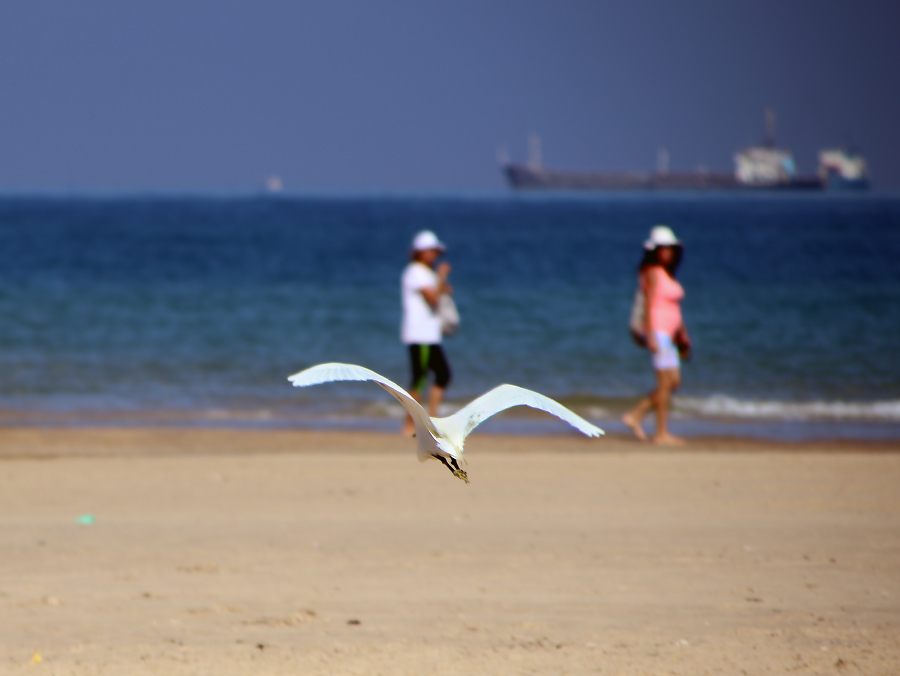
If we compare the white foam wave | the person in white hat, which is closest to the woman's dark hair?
the person in white hat

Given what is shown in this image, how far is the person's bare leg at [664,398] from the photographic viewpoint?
8.77m

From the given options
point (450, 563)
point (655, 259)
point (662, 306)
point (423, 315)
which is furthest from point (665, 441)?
point (450, 563)

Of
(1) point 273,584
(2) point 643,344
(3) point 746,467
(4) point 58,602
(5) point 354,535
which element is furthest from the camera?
(2) point 643,344

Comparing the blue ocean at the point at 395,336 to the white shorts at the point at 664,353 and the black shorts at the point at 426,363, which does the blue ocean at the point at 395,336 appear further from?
the white shorts at the point at 664,353

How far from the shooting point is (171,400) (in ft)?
40.1

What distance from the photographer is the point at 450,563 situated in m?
5.47

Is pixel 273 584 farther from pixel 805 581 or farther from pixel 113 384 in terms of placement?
pixel 113 384

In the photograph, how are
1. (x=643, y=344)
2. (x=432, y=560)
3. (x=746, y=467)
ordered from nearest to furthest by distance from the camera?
(x=432, y=560) → (x=746, y=467) → (x=643, y=344)

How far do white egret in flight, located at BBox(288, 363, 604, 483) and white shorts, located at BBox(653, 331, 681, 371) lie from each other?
488cm

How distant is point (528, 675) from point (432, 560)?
1621 mm

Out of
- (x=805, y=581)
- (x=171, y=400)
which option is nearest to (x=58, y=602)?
(x=805, y=581)

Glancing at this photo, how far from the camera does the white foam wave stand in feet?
38.1

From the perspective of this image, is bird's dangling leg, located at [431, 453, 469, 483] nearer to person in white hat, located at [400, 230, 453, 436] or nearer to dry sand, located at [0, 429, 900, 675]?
dry sand, located at [0, 429, 900, 675]

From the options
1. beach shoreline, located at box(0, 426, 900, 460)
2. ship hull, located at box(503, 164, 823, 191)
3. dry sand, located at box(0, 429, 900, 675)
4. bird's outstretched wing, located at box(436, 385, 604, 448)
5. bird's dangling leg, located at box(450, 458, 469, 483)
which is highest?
ship hull, located at box(503, 164, 823, 191)
